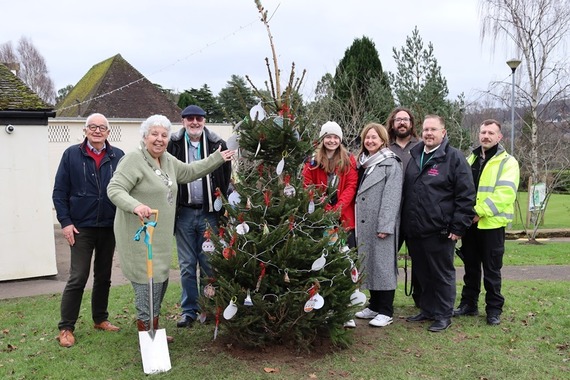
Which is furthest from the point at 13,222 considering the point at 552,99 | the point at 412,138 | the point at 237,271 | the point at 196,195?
the point at 552,99

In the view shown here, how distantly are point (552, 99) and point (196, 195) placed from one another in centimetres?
1916

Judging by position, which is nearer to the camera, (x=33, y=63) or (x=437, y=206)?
(x=437, y=206)

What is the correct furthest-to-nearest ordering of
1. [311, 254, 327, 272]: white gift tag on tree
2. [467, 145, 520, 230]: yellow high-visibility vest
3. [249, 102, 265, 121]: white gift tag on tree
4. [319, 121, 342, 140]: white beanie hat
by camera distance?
1. [467, 145, 520, 230]: yellow high-visibility vest
2. [319, 121, 342, 140]: white beanie hat
3. [249, 102, 265, 121]: white gift tag on tree
4. [311, 254, 327, 272]: white gift tag on tree

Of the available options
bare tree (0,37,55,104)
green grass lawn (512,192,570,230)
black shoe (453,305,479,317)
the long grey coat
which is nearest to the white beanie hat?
the long grey coat

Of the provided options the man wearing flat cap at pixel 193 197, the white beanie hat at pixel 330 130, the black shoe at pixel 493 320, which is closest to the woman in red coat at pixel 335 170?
the white beanie hat at pixel 330 130

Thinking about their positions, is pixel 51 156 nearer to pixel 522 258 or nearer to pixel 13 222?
pixel 13 222

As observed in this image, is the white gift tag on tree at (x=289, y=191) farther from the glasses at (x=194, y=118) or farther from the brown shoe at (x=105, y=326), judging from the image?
the brown shoe at (x=105, y=326)

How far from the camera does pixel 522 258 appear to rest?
11406 millimetres

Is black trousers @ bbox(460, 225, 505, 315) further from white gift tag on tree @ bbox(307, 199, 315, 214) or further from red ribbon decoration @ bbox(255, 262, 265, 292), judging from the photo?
red ribbon decoration @ bbox(255, 262, 265, 292)

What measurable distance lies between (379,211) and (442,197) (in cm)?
64

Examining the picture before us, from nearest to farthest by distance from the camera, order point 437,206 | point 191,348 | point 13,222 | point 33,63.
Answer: point 191,348 → point 437,206 → point 13,222 → point 33,63

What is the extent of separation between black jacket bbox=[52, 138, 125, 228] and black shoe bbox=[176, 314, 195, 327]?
1323 mm

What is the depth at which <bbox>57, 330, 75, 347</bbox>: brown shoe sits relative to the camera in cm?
523

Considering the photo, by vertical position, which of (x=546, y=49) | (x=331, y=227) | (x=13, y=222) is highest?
(x=546, y=49)
